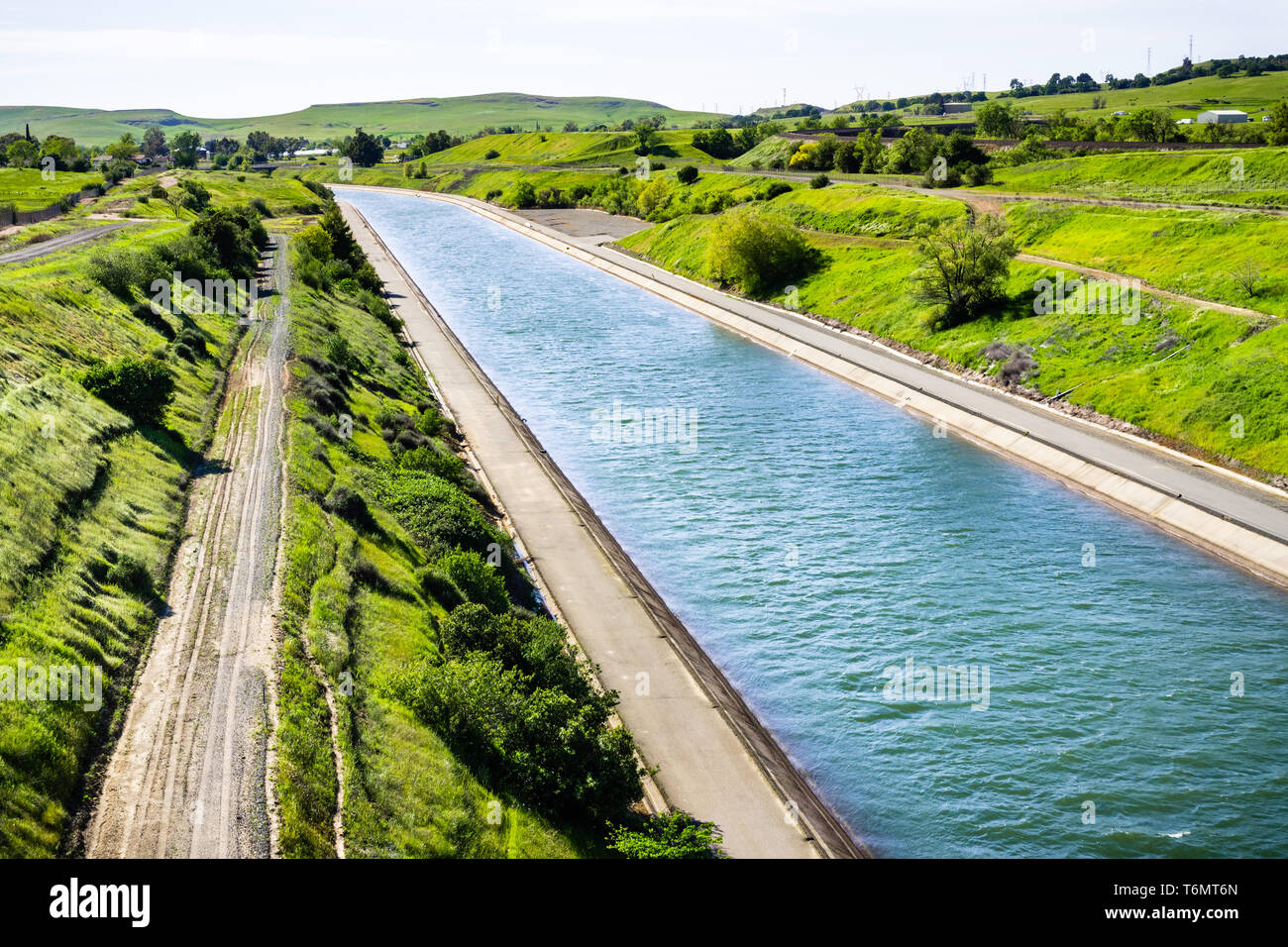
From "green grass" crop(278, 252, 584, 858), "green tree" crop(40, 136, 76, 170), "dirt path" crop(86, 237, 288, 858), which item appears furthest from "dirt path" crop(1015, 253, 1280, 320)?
"green tree" crop(40, 136, 76, 170)

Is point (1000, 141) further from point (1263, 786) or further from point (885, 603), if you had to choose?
point (1263, 786)

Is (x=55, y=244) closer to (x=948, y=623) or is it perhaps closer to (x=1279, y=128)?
(x=948, y=623)

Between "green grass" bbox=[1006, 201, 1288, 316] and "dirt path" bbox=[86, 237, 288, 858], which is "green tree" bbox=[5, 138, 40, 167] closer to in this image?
"dirt path" bbox=[86, 237, 288, 858]

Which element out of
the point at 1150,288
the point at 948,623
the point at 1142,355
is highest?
the point at 1150,288

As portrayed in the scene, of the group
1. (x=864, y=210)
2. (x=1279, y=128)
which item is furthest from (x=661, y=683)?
(x=1279, y=128)
